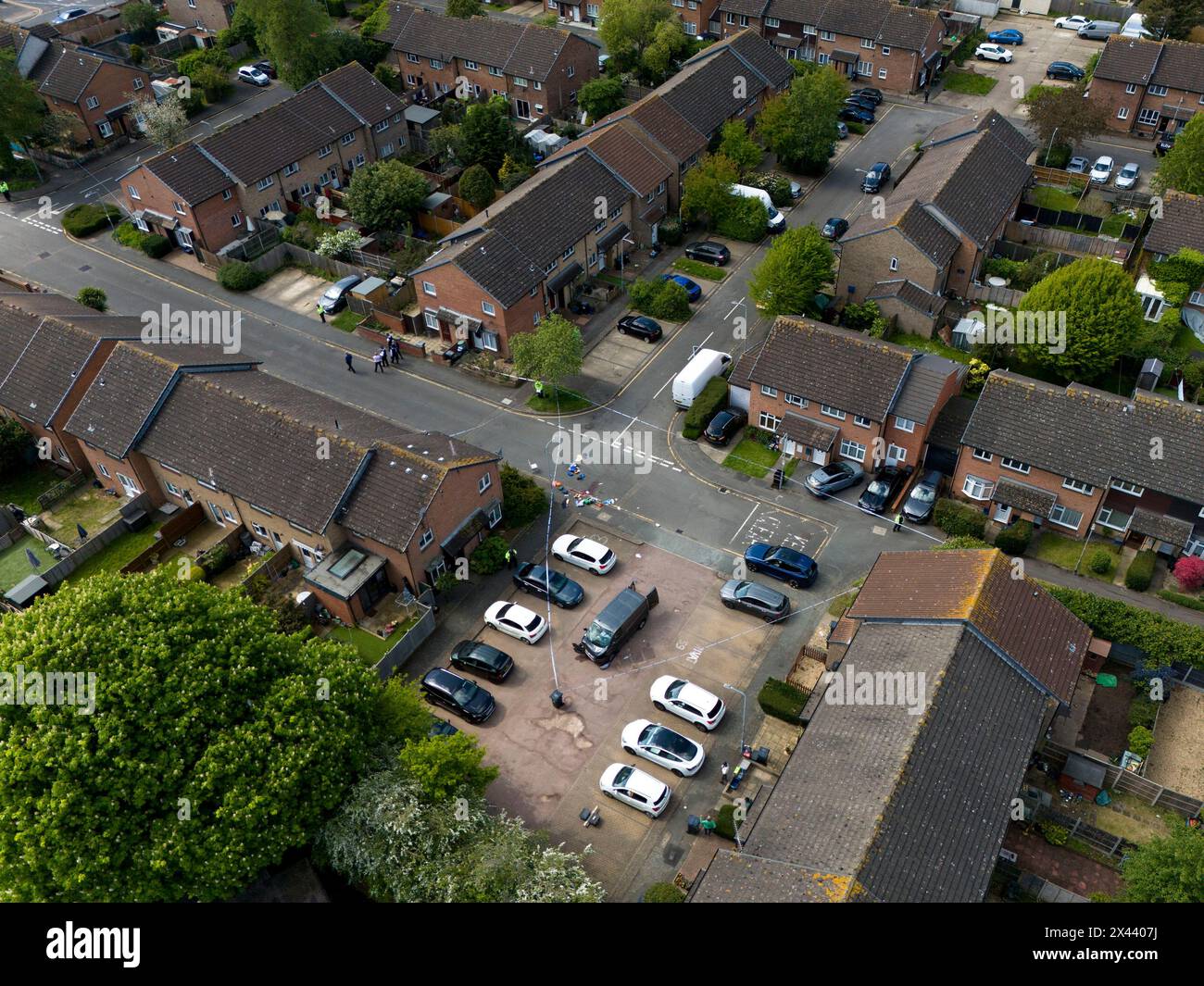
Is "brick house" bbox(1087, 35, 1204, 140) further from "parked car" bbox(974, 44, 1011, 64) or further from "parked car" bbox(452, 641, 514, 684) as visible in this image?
"parked car" bbox(452, 641, 514, 684)

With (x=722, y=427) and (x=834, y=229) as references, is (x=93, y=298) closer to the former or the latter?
(x=722, y=427)

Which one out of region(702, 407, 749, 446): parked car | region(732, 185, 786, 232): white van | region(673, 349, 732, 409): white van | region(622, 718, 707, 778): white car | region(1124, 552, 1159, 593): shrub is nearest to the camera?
region(622, 718, 707, 778): white car

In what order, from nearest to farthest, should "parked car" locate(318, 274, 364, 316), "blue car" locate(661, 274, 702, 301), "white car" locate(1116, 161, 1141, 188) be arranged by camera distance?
1. "blue car" locate(661, 274, 702, 301)
2. "parked car" locate(318, 274, 364, 316)
3. "white car" locate(1116, 161, 1141, 188)

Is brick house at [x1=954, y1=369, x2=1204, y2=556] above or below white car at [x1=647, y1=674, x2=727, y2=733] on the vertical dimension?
above

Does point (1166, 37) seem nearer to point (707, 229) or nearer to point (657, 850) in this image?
point (707, 229)

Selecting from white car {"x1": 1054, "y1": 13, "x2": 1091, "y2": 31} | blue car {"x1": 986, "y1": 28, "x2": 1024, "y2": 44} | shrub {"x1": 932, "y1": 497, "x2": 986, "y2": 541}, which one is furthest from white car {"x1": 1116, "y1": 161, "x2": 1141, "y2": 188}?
shrub {"x1": 932, "y1": 497, "x2": 986, "y2": 541}

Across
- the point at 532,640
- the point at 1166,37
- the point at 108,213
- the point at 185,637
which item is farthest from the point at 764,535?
the point at 1166,37

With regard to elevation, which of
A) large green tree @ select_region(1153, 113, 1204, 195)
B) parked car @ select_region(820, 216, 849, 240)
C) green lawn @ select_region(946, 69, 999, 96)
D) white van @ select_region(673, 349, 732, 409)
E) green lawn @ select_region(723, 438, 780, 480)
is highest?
large green tree @ select_region(1153, 113, 1204, 195)

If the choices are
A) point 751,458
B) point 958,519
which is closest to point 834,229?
point 751,458
